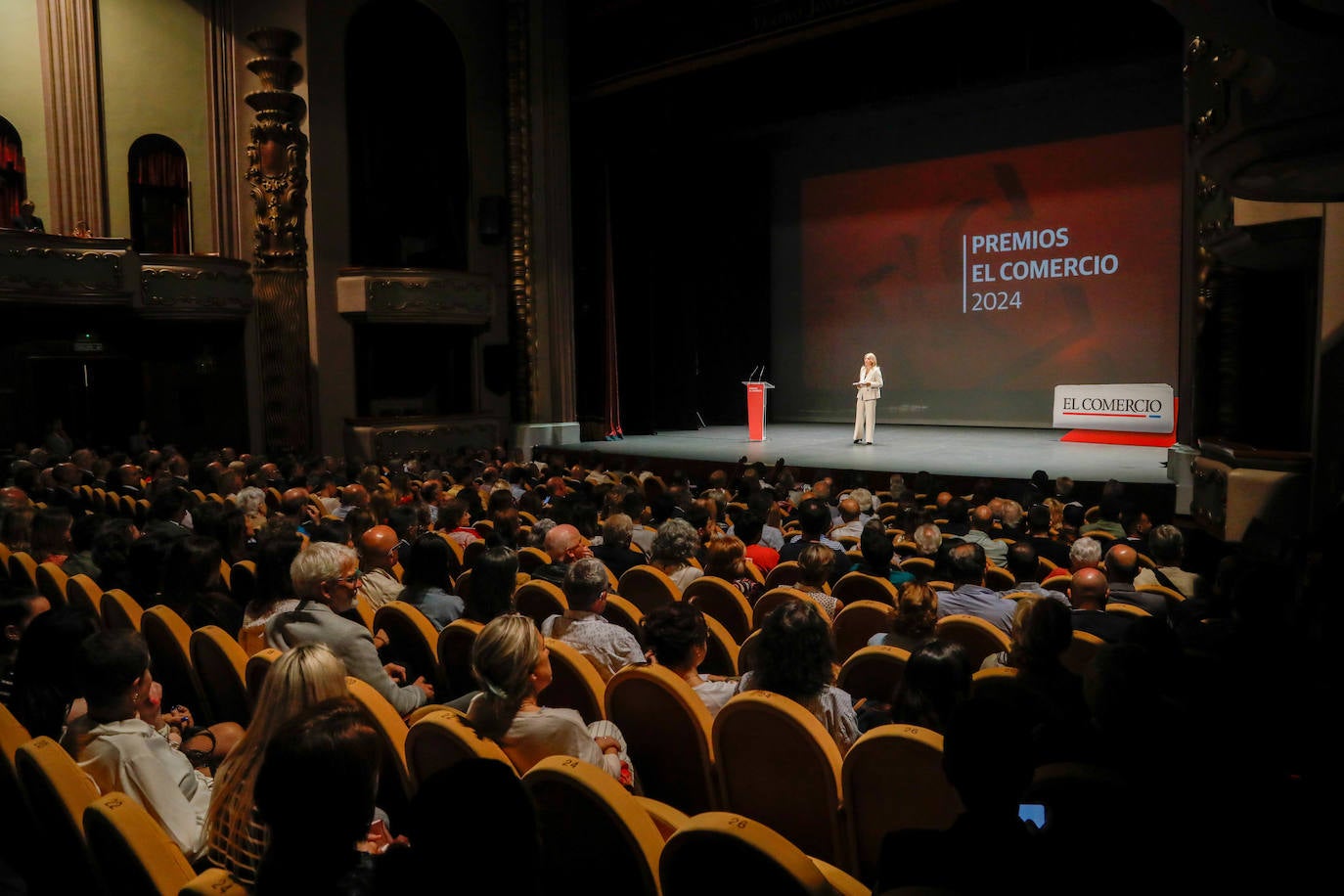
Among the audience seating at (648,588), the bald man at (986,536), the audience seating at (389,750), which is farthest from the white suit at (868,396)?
the audience seating at (389,750)

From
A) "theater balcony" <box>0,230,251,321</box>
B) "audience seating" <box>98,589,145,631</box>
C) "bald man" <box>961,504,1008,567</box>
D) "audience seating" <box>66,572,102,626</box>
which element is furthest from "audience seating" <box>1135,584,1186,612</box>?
"theater balcony" <box>0,230,251,321</box>

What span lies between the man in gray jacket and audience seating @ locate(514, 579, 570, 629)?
712mm

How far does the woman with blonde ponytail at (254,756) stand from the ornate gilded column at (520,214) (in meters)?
12.0

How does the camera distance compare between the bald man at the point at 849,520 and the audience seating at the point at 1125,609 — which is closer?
the audience seating at the point at 1125,609

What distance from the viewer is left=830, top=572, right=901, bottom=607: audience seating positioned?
3.97 meters

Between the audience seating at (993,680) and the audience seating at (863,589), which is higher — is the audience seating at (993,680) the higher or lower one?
the higher one

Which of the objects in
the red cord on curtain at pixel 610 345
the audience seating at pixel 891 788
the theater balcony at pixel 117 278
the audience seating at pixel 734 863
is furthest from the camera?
the red cord on curtain at pixel 610 345

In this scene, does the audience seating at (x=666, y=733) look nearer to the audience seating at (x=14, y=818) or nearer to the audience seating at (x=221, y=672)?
the audience seating at (x=221, y=672)

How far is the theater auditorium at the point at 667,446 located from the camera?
5.89ft

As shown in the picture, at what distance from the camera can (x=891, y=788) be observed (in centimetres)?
201

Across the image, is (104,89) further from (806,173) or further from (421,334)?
(806,173)

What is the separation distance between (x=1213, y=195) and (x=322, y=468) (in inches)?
282

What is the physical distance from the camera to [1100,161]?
13.1m

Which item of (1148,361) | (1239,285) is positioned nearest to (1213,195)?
(1239,285)
